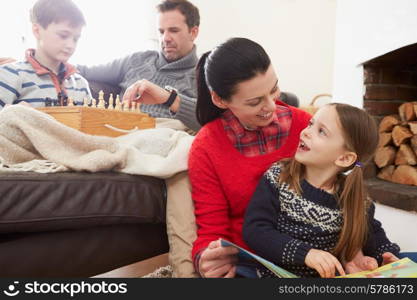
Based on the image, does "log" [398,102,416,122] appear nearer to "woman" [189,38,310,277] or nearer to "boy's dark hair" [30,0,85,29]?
"woman" [189,38,310,277]

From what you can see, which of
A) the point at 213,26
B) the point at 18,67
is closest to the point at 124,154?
the point at 18,67

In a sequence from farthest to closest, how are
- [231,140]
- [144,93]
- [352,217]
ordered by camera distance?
1. [144,93]
2. [231,140]
3. [352,217]

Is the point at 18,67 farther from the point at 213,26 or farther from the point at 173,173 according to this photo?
the point at 213,26

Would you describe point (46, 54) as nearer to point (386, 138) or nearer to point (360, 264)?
point (360, 264)

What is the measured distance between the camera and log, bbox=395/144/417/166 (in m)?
1.67

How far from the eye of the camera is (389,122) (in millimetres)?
1769

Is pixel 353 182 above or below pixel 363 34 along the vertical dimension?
below

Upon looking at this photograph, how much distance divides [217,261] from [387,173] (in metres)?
1.16

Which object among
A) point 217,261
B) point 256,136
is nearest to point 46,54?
point 256,136

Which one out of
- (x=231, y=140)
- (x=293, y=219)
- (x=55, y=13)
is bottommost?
(x=293, y=219)

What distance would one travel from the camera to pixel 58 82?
1.46m

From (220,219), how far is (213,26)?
2230 millimetres

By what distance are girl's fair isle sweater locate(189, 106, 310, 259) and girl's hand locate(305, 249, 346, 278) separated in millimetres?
227

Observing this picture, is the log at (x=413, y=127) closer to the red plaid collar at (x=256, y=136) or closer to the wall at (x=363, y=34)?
the wall at (x=363, y=34)
